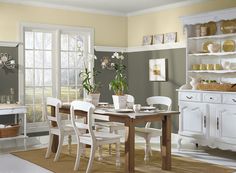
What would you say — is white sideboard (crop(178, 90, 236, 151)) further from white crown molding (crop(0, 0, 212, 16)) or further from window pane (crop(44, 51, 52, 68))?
window pane (crop(44, 51, 52, 68))

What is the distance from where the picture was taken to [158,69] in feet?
24.0

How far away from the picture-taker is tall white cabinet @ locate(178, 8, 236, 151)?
5352mm

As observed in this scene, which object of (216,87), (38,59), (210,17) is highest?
(210,17)

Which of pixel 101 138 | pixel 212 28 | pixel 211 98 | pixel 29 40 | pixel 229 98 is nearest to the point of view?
pixel 101 138

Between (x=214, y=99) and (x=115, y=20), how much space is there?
3.24 m

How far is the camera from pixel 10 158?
18.0 feet

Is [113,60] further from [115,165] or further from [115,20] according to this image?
[115,165]

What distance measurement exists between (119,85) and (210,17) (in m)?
1.93

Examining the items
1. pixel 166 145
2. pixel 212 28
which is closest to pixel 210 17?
pixel 212 28

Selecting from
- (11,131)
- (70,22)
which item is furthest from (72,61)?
(11,131)

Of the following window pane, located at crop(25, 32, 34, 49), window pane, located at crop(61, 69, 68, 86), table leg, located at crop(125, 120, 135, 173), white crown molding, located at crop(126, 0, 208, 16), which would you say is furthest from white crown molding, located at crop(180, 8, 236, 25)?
window pane, located at crop(25, 32, 34, 49)

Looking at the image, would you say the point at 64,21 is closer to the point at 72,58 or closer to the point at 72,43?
the point at 72,43

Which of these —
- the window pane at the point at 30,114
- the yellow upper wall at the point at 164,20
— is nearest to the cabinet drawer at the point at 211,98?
the yellow upper wall at the point at 164,20

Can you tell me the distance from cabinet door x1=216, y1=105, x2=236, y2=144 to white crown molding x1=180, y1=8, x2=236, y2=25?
1365mm
